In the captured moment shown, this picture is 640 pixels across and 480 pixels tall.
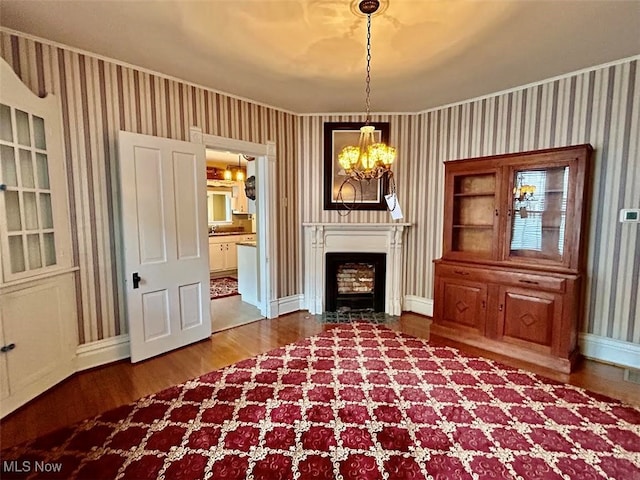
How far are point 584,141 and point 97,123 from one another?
4.68m

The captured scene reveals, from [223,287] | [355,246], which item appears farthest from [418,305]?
[223,287]

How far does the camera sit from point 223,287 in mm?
6031

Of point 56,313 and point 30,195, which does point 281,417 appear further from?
point 30,195

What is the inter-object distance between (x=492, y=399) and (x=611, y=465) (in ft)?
2.32

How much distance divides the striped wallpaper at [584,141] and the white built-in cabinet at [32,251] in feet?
9.70

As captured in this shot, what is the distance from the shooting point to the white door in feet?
9.46

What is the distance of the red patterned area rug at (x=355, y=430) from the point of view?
172 cm

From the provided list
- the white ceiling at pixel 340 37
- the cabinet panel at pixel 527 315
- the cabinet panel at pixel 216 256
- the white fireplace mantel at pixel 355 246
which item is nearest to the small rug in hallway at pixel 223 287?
the cabinet panel at pixel 216 256

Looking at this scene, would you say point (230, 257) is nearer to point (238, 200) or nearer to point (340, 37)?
point (238, 200)

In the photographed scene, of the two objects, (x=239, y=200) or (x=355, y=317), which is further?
(x=239, y=200)

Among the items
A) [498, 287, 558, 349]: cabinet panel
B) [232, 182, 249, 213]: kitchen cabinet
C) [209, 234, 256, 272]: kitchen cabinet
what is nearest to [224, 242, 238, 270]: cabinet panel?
[209, 234, 256, 272]: kitchen cabinet

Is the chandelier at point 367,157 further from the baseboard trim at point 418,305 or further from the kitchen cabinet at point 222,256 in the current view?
the kitchen cabinet at point 222,256

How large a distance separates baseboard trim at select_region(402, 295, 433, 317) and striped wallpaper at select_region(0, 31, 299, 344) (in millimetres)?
3600

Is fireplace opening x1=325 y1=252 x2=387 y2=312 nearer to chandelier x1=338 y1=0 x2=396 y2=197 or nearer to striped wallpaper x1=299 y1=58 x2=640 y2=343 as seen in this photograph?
striped wallpaper x1=299 y1=58 x2=640 y2=343
